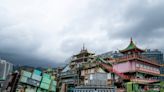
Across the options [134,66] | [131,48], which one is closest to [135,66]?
[134,66]

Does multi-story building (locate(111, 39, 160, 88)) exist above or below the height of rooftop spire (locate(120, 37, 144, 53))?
below

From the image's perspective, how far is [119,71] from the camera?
4688cm

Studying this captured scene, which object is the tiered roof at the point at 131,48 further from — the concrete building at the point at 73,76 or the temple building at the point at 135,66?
the concrete building at the point at 73,76

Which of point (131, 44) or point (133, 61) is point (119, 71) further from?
point (131, 44)

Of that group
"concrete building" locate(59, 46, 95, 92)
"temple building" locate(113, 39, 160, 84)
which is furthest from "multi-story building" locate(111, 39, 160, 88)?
"concrete building" locate(59, 46, 95, 92)

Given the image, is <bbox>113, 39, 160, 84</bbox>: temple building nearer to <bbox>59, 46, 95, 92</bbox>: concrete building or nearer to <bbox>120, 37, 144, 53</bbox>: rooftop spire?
<bbox>120, 37, 144, 53</bbox>: rooftop spire

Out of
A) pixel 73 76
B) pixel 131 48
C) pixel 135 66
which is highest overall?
pixel 131 48

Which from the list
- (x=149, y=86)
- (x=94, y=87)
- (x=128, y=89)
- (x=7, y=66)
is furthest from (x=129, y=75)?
(x=7, y=66)

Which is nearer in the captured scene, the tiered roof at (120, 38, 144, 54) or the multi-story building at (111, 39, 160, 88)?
the multi-story building at (111, 39, 160, 88)

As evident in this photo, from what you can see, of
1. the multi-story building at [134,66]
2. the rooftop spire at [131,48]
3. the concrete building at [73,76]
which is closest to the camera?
the multi-story building at [134,66]

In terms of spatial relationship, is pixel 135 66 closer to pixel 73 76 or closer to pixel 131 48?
pixel 131 48

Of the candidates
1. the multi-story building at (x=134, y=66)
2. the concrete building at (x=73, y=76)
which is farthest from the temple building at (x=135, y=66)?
the concrete building at (x=73, y=76)

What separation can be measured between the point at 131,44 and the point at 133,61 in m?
5.07

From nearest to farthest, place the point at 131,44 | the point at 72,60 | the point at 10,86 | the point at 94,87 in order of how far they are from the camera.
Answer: the point at 94,87, the point at 10,86, the point at 131,44, the point at 72,60
